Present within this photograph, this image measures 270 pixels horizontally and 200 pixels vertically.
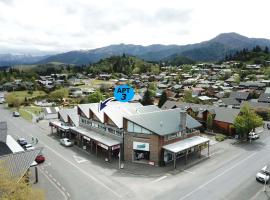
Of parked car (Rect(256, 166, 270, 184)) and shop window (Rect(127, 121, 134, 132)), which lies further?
shop window (Rect(127, 121, 134, 132))

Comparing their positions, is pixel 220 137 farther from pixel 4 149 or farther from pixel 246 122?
pixel 4 149

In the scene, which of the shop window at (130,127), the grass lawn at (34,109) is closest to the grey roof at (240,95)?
the shop window at (130,127)

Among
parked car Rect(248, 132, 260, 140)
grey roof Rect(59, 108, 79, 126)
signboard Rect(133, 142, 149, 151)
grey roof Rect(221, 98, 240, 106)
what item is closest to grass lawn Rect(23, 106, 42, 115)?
grey roof Rect(59, 108, 79, 126)

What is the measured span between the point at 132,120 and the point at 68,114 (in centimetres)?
2240

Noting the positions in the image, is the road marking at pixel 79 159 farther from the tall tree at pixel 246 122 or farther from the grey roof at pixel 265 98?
the grey roof at pixel 265 98

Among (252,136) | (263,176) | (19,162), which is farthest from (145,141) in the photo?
(252,136)

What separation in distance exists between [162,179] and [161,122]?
9.84m

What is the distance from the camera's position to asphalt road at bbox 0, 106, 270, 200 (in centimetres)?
2958

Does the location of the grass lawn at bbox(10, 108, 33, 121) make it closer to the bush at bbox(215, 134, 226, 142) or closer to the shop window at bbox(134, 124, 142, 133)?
the shop window at bbox(134, 124, 142, 133)

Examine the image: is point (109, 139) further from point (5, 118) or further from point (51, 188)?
point (5, 118)

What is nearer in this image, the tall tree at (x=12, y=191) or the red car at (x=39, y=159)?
the tall tree at (x=12, y=191)

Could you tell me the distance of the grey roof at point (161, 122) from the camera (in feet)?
127

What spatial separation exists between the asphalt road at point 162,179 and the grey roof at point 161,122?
6.35m

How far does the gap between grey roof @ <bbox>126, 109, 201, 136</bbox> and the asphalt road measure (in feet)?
20.8
